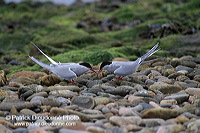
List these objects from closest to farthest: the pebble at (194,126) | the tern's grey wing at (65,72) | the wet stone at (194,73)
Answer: the pebble at (194,126) < the tern's grey wing at (65,72) < the wet stone at (194,73)

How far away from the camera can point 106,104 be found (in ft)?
9.82

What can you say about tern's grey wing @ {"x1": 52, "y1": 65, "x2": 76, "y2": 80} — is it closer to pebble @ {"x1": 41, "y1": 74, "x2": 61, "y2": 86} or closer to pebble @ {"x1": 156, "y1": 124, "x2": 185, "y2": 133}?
pebble @ {"x1": 41, "y1": 74, "x2": 61, "y2": 86}

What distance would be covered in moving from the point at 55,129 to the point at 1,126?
40cm

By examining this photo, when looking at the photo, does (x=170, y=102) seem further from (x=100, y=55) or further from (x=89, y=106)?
(x=100, y=55)

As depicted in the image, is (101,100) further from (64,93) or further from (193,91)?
(193,91)

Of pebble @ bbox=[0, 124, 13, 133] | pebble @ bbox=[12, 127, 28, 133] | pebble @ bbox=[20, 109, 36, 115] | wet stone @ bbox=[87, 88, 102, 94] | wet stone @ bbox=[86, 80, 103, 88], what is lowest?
pebble @ bbox=[12, 127, 28, 133]

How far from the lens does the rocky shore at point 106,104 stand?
2451mm

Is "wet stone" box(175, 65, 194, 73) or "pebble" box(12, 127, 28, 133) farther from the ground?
"wet stone" box(175, 65, 194, 73)

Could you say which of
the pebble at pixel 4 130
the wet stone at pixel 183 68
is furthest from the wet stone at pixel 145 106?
the wet stone at pixel 183 68

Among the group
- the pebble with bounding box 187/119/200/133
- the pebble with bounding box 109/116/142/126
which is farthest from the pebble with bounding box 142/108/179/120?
the pebble with bounding box 187/119/200/133

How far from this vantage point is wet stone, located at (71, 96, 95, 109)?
2.92 m

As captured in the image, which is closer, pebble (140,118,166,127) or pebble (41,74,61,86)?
pebble (140,118,166,127)

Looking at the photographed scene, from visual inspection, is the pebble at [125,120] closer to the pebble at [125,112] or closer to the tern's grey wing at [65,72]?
the pebble at [125,112]

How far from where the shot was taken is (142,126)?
2.49 metres
